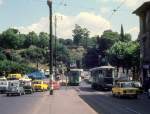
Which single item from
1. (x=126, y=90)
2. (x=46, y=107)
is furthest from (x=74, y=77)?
(x=46, y=107)

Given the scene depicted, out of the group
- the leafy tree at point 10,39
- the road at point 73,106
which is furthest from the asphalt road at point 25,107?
the leafy tree at point 10,39

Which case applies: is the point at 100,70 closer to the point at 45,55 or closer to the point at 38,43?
the point at 45,55

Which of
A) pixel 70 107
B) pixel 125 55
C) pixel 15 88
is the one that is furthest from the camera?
pixel 125 55

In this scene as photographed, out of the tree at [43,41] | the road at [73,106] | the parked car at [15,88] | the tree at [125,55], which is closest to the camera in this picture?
the road at [73,106]

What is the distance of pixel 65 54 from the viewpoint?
173875 millimetres

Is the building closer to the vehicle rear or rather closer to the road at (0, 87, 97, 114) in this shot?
the vehicle rear

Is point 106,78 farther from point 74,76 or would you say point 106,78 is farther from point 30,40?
point 30,40

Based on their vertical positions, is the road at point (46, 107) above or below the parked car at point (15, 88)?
below

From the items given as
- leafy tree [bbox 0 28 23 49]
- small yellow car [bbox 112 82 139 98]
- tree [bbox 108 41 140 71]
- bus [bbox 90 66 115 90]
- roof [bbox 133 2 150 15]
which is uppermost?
leafy tree [bbox 0 28 23 49]

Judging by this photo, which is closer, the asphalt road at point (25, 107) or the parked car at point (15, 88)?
the asphalt road at point (25, 107)

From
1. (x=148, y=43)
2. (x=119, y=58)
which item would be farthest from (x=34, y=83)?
(x=119, y=58)

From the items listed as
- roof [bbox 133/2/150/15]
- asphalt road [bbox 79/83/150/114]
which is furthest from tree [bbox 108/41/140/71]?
asphalt road [bbox 79/83/150/114]

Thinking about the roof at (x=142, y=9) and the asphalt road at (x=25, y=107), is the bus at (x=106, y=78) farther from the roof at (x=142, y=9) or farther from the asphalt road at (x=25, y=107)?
the asphalt road at (x=25, y=107)

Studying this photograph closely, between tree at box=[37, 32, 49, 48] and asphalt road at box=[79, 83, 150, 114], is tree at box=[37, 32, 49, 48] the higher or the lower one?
the higher one
